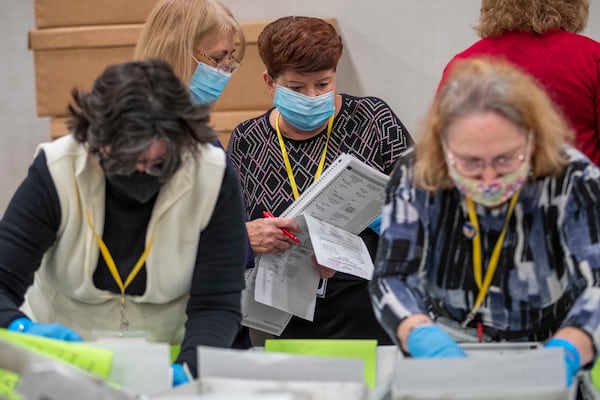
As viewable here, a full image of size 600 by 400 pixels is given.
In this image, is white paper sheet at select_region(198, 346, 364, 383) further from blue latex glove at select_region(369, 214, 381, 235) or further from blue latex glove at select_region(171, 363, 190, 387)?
blue latex glove at select_region(369, 214, 381, 235)

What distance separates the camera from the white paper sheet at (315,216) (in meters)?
2.38

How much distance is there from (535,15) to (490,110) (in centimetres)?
106

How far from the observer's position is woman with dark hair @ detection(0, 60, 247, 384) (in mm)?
1736

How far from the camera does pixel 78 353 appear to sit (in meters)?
1.49

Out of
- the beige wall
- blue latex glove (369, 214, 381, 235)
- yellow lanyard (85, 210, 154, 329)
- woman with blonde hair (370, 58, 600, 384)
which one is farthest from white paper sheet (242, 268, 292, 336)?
the beige wall

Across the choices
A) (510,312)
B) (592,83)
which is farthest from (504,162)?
(592,83)

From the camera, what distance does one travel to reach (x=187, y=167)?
184 cm

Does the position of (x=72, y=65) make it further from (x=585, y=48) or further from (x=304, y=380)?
(x=304, y=380)

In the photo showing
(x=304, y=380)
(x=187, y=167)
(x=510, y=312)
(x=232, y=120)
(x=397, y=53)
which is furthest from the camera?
(x=397, y=53)

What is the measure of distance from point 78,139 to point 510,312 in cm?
87

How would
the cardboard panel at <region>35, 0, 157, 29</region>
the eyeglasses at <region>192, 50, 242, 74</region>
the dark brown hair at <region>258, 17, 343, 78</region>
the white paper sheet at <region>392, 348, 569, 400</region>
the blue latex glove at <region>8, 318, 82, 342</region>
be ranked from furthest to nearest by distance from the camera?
the cardboard panel at <region>35, 0, 157, 29</region> → the dark brown hair at <region>258, 17, 343, 78</region> → the eyeglasses at <region>192, 50, 242, 74</region> → the blue latex glove at <region>8, 318, 82, 342</region> → the white paper sheet at <region>392, 348, 569, 400</region>

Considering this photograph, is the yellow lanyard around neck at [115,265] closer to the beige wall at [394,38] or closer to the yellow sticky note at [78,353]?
the yellow sticky note at [78,353]

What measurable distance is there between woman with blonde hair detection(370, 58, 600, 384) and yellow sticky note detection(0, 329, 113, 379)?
20.3 inches

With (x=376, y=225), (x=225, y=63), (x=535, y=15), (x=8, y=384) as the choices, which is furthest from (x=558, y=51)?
(x=8, y=384)
